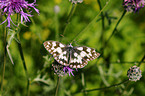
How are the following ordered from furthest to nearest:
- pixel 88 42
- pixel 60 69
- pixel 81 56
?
1. pixel 88 42
2. pixel 81 56
3. pixel 60 69

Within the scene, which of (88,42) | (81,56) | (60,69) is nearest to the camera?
(60,69)

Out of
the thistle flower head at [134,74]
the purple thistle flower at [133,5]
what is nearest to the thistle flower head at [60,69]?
the thistle flower head at [134,74]

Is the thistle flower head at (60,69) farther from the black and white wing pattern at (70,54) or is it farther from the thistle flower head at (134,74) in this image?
the thistle flower head at (134,74)

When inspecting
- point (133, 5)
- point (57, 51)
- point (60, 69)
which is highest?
point (133, 5)

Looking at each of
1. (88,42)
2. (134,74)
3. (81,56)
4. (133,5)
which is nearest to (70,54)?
(81,56)

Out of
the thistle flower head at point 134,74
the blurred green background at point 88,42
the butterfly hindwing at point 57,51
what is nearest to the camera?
the butterfly hindwing at point 57,51

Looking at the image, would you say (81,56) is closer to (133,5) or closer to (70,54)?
(70,54)

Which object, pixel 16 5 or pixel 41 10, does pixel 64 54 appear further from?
pixel 41 10

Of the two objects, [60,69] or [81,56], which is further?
[81,56]
